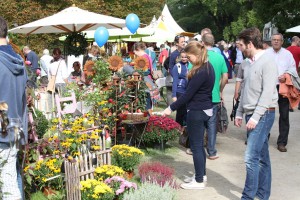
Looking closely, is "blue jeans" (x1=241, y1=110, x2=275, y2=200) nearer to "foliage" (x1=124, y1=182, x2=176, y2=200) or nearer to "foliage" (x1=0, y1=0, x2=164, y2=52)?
"foliage" (x1=124, y1=182, x2=176, y2=200)

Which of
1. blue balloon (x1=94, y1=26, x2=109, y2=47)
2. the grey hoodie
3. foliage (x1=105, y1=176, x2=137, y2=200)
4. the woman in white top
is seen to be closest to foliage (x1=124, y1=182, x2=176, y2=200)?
foliage (x1=105, y1=176, x2=137, y2=200)

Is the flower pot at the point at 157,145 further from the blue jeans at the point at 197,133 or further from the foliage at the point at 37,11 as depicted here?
the foliage at the point at 37,11

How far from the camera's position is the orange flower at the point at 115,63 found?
8.49m

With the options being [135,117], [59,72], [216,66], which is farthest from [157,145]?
[59,72]

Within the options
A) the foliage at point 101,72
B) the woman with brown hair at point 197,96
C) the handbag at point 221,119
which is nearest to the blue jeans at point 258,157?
the woman with brown hair at point 197,96

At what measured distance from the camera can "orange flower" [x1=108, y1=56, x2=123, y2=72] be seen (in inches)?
334

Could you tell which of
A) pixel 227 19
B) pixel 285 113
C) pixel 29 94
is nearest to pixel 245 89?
pixel 29 94

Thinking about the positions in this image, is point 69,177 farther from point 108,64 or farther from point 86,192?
point 108,64

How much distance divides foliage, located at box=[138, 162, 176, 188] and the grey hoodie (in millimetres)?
1899

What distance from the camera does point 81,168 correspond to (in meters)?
5.04

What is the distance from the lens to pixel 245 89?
4.86 meters

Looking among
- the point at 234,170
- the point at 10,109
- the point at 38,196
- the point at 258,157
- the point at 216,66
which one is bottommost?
the point at 234,170

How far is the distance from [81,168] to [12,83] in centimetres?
151

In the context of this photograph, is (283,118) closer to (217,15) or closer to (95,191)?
Answer: (95,191)
